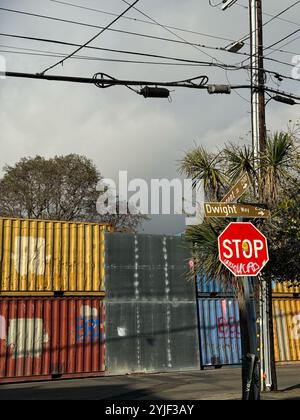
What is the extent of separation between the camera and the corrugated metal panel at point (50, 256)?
17.1 metres

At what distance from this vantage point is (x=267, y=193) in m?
11.4

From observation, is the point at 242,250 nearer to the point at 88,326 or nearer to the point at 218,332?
the point at 88,326

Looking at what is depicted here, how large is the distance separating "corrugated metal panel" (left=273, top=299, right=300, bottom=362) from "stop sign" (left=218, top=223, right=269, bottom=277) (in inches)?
587

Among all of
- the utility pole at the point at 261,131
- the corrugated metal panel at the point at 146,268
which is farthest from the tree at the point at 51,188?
the utility pole at the point at 261,131

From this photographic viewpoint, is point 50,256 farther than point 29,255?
Yes

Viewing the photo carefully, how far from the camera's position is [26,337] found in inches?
660

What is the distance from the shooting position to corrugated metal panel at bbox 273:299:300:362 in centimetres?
2138

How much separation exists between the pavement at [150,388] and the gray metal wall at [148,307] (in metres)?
0.87

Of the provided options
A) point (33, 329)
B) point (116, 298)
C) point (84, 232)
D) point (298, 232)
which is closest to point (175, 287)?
point (116, 298)

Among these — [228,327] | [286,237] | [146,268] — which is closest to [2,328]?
[146,268]

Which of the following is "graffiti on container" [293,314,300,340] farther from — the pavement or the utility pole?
the utility pole

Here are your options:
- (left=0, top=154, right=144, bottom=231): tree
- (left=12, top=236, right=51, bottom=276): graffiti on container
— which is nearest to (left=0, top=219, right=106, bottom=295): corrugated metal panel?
(left=12, top=236, right=51, bottom=276): graffiti on container

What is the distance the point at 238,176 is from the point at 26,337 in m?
9.61

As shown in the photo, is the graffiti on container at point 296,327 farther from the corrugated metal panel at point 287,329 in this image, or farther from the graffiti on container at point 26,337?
the graffiti on container at point 26,337
